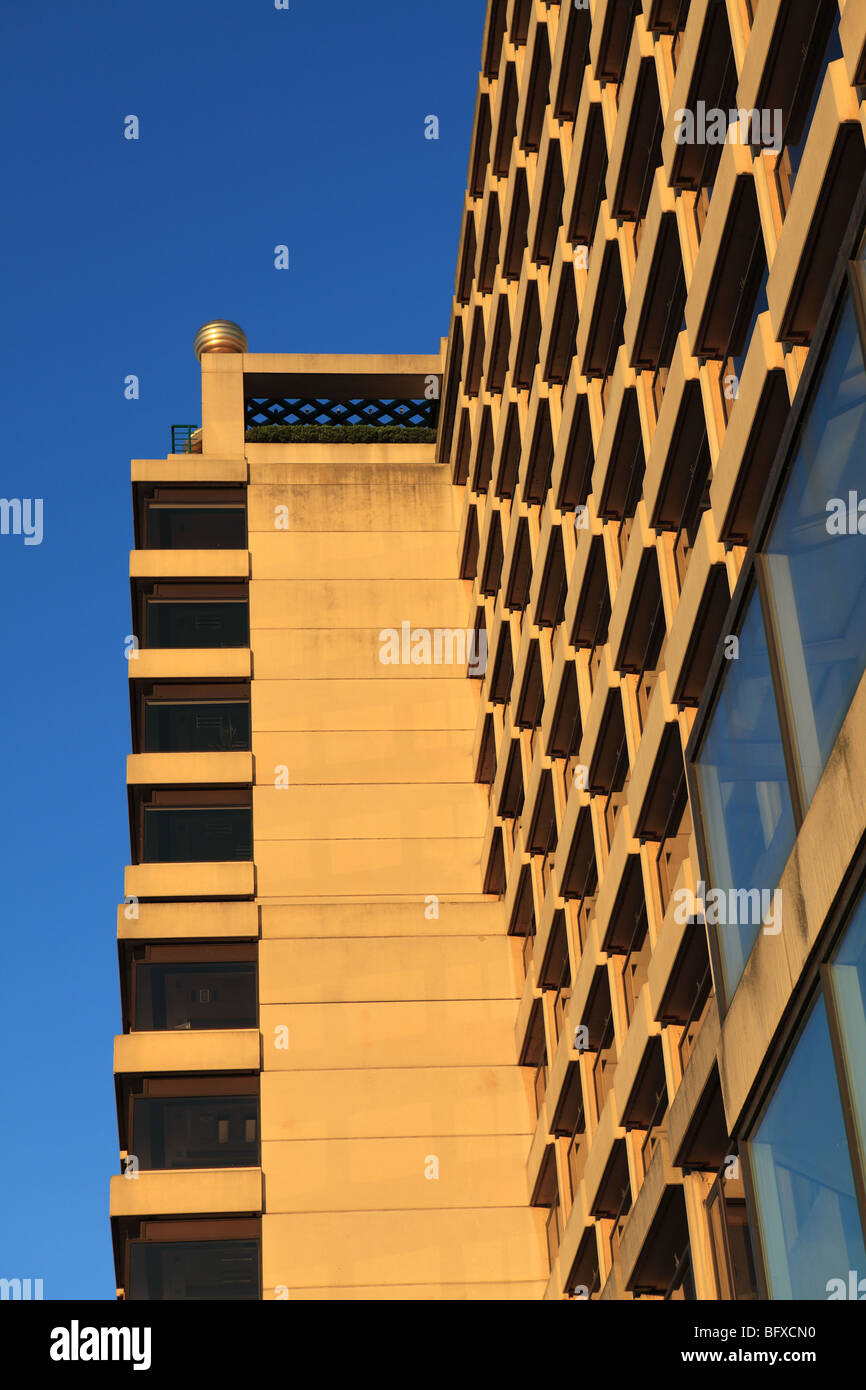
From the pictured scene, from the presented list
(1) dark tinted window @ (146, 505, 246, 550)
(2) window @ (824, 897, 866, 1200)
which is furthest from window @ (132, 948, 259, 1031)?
(2) window @ (824, 897, 866, 1200)

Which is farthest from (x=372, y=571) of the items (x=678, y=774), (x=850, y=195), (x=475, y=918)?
(x=850, y=195)

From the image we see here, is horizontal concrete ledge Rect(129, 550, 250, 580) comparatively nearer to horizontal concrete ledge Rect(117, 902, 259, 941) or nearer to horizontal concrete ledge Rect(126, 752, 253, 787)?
horizontal concrete ledge Rect(126, 752, 253, 787)

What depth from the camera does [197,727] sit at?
4100 centimetres

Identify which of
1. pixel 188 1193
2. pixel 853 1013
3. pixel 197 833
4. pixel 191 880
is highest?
pixel 197 833

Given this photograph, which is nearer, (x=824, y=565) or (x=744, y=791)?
(x=824, y=565)

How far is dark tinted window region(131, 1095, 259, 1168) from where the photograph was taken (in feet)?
113

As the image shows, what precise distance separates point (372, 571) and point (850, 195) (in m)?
27.3

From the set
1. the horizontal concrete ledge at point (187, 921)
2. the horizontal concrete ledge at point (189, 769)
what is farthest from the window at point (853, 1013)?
the horizontal concrete ledge at point (189, 769)

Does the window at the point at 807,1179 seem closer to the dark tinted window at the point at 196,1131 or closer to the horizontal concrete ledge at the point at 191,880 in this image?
the dark tinted window at the point at 196,1131

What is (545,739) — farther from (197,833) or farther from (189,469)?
(189,469)

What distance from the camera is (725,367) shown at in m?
21.8

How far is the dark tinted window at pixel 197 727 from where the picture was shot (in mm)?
40781

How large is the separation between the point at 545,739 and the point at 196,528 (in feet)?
51.1

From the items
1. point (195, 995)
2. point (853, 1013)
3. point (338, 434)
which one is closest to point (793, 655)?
point (853, 1013)
